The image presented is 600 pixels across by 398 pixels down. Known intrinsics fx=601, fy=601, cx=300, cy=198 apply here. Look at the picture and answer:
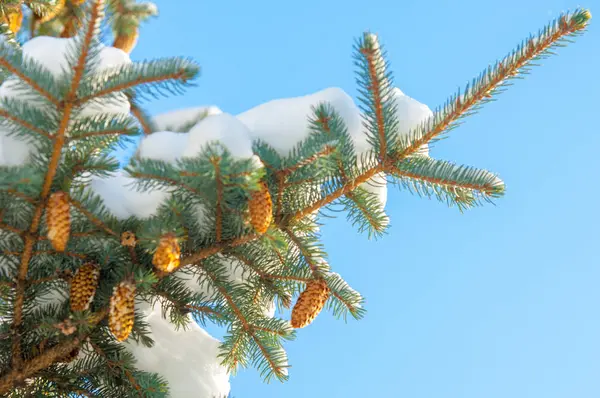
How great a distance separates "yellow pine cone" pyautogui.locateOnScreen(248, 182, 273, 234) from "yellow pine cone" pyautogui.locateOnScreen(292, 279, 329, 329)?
0.99 ft

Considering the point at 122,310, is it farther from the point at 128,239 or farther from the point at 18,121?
the point at 18,121

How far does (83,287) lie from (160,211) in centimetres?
27

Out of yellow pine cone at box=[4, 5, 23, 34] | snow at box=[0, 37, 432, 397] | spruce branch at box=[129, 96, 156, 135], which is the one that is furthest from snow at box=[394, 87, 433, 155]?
yellow pine cone at box=[4, 5, 23, 34]

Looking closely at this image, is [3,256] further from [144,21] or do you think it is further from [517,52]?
[144,21]

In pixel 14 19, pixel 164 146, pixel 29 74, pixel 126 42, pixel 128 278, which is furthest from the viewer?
pixel 126 42

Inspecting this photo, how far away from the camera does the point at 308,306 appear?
1629 mm

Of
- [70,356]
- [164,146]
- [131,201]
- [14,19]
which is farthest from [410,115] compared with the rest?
[14,19]

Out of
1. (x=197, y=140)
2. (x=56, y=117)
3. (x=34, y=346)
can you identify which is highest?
(x=197, y=140)

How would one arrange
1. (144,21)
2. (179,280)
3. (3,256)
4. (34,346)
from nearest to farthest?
1. (3,256)
2. (34,346)
3. (179,280)
4. (144,21)

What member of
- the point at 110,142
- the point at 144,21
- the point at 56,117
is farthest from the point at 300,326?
the point at 144,21

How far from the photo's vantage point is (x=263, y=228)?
1.42 metres

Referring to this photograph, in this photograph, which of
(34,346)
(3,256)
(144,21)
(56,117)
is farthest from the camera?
(144,21)

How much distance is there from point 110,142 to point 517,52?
103 centimetres

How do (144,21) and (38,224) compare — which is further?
(144,21)
